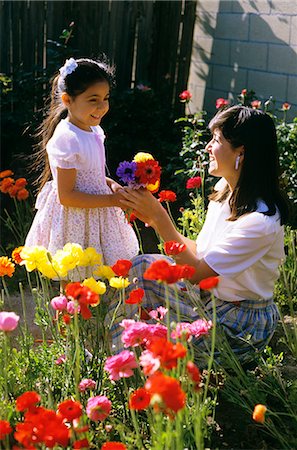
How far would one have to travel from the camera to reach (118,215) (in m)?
3.12

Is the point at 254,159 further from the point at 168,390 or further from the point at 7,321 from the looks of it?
the point at 168,390

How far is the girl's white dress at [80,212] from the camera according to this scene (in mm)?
2928

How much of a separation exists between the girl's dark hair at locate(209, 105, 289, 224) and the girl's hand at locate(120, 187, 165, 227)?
276mm

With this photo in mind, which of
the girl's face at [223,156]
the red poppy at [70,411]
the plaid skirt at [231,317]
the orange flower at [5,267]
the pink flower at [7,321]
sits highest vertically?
the girl's face at [223,156]

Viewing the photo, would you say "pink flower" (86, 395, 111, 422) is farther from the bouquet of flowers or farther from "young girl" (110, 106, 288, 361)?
the bouquet of flowers

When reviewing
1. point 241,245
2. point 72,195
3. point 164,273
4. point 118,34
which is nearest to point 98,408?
point 164,273

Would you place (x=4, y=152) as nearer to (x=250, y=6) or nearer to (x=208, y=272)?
(x=250, y=6)

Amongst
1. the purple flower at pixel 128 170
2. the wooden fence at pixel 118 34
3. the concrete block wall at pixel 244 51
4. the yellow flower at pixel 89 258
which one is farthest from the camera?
the wooden fence at pixel 118 34

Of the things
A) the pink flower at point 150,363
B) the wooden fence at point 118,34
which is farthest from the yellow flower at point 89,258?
the wooden fence at point 118,34

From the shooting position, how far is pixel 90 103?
2914mm

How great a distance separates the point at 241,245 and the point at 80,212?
801 mm

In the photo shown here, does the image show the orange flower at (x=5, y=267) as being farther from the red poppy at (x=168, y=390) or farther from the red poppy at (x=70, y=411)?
the red poppy at (x=168, y=390)

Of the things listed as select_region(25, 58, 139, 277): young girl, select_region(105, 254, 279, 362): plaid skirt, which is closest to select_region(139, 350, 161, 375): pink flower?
select_region(105, 254, 279, 362): plaid skirt

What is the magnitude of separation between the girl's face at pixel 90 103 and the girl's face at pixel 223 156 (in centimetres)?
54
